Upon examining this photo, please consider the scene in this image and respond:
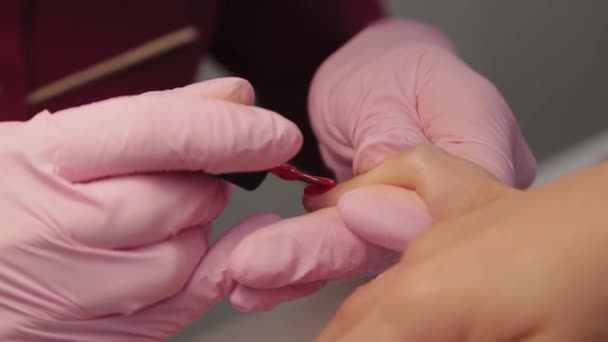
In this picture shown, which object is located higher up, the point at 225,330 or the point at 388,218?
the point at 388,218

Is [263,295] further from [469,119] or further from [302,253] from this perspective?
[469,119]

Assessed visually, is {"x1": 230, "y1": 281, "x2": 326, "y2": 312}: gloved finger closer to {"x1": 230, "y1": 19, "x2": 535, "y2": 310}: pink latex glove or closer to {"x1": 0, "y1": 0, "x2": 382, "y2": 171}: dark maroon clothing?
{"x1": 230, "y1": 19, "x2": 535, "y2": 310}: pink latex glove

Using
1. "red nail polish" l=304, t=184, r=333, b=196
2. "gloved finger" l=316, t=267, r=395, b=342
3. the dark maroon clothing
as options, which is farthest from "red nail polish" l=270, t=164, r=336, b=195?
the dark maroon clothing

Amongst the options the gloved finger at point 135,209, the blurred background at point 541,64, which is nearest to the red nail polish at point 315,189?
the gloved finger at point 135,209

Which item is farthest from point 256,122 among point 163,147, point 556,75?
point 556,75

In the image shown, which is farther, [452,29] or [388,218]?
[452,29]

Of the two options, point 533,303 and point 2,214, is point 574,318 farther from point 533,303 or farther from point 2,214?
point 2,214

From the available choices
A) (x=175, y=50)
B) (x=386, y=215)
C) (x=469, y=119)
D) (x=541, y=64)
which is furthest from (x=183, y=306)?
(x=541, y=64)
